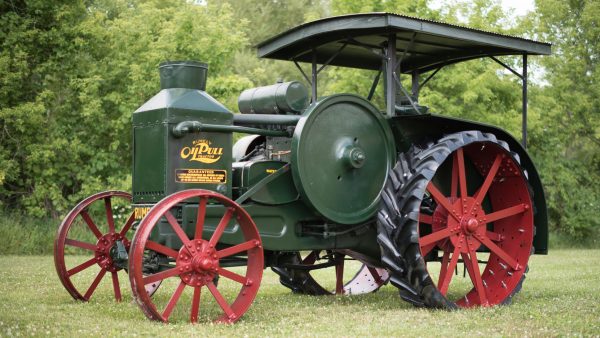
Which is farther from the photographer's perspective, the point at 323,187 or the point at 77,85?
the point at 77,85

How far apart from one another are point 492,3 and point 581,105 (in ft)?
15.3

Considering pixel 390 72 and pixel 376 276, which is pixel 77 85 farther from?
pixel 390 72

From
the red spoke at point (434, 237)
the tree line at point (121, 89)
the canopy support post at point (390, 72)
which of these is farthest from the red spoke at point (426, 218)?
the tree line at point (121, 89)

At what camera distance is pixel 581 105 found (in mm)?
23750

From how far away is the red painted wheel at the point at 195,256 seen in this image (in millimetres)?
6059

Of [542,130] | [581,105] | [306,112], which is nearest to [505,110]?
[542,130]

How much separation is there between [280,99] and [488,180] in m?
2.23

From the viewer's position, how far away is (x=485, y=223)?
26.1 ft

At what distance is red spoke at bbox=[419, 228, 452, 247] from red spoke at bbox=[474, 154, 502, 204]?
1.73 ft

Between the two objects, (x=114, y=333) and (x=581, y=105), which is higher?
(x=581, y=105)

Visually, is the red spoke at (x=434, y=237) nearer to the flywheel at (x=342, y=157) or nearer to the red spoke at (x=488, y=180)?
the red spoke at (x=488, y=180)

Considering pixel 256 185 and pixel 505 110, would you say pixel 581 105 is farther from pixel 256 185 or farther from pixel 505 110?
pixel 256 185

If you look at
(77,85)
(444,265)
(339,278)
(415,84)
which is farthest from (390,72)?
(77,85)

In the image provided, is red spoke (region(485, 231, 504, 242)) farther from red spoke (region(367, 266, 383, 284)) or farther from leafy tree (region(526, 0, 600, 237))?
leafy tree (region(526, 0, 600, 237))
